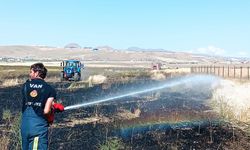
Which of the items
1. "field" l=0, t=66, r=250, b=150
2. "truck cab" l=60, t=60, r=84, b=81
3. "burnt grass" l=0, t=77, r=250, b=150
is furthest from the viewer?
"truck cab" l=60, t=60, r=84, b=81

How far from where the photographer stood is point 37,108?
7.52 metres

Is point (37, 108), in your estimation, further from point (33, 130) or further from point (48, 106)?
point (33, 130)

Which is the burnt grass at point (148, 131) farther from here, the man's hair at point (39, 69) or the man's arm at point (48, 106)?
the man's hair at point (39, 69)

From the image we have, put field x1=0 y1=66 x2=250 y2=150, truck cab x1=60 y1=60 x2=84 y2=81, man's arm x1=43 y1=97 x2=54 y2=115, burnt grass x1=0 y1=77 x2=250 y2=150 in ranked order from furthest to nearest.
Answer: truck cab x1=60 y1=60 x2=84 y2=81 → burnt grass x1=0 y1=77 x2=250 y2=150 → field x1=0 y1=66 x2=250 y2=150 → man's arm x1=43 y1=97 x2=54 y2=115

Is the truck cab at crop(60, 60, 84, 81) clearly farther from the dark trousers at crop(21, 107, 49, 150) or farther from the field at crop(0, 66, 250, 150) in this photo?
the dark trousers at crop(21, 107, 49, 150)

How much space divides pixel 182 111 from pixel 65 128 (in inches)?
314

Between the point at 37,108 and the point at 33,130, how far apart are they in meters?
0.38

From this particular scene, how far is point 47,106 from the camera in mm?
7480

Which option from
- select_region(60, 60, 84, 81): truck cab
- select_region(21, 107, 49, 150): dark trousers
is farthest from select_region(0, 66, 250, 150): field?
select_region(60, 60, 84, 81): truck cab

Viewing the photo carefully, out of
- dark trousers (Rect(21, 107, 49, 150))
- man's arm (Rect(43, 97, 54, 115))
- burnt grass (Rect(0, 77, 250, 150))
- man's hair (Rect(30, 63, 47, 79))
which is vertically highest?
man's hair (Rect(30, 63, 47, 79))

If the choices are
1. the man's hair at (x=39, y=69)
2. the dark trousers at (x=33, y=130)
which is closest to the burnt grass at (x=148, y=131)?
the dark trousers at (x=33, y=130)

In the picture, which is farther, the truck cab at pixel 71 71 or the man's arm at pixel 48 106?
the truck cab at pixel 71 71

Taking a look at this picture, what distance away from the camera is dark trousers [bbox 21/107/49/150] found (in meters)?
7.55

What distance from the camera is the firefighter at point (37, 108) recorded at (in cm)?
750
